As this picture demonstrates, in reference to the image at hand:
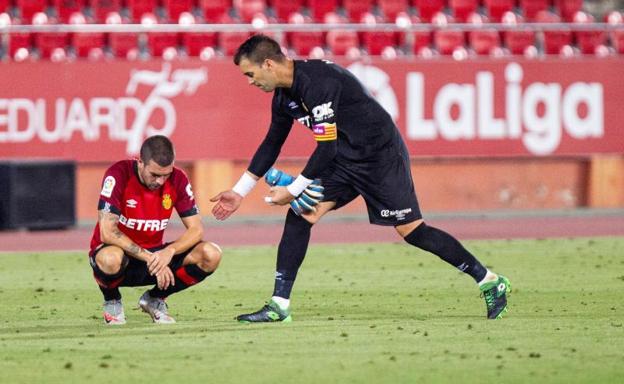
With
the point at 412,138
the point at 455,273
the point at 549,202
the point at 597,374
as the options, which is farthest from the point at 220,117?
the point at 597,374

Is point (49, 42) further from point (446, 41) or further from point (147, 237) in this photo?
point (147, 237)

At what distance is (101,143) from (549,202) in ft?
23.4

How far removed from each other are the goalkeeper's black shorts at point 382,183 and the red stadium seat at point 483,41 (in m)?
13.0

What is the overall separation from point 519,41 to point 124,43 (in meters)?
6.21

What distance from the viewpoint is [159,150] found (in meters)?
9.12

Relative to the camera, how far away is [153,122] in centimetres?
2125

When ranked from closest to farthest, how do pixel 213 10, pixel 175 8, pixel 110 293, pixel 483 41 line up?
pixel 110 293, pixel 175 8, pixel 213 10, pixel 483 41

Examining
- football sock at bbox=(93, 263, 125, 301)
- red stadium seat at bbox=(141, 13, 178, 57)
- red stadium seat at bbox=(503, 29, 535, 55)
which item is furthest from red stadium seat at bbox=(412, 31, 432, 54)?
football sock at bbox=(93, 263, 125, 301)

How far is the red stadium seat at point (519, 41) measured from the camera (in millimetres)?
22641

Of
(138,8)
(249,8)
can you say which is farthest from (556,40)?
(138,8)

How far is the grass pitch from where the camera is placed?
7598 millimetres

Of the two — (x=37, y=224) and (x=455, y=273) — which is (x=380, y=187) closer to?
(x=455, y=273)

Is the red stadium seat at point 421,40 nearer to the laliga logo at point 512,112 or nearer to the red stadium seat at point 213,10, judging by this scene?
the laliga logo at point 512,112

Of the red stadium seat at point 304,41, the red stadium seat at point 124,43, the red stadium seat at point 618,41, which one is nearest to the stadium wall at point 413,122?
the red stadium seat at point 124,43
